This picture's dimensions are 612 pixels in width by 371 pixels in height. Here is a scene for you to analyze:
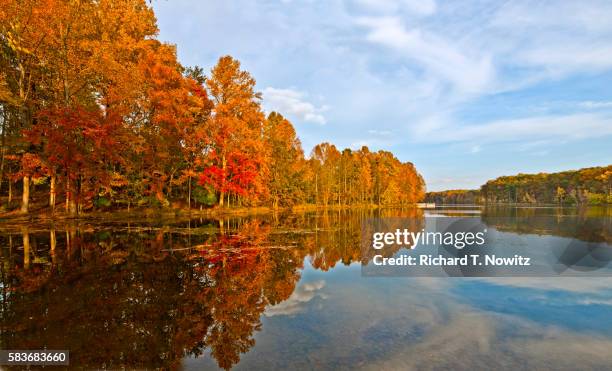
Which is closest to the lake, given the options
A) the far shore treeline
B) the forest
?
the forest

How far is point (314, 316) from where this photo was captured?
20.5ft

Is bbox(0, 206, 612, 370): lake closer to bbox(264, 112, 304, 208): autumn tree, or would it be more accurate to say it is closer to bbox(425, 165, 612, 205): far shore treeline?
bbox(264, 112, 304, 208): autumn tree

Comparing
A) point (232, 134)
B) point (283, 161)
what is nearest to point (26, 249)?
point (232, 134)

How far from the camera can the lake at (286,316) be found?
4541mm

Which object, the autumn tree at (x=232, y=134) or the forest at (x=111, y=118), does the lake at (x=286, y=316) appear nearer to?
the forest at (x=111, y=118)

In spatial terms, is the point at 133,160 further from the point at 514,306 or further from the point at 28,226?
the point at 514,306

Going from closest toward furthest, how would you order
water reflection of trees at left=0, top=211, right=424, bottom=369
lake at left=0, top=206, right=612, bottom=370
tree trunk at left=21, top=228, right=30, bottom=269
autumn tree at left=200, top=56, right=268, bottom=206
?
lake at left=0, top=206, right=612, bottom=370 < water reflection of trees at left=0, top=211, right=424, bottom=369 < tree trunk at left=21, top=228, right=30, bottom=269 < autumn tree at left=200, top=56, right=268, bottom=206

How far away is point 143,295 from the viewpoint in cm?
716

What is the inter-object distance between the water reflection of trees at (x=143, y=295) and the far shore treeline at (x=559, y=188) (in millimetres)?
137545

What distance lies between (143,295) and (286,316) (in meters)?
3.46

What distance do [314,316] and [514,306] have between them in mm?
4394

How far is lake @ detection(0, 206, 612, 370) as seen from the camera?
4541 millimetres

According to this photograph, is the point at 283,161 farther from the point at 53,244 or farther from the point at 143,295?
the point at 143,295

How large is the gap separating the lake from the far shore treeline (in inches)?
5326
